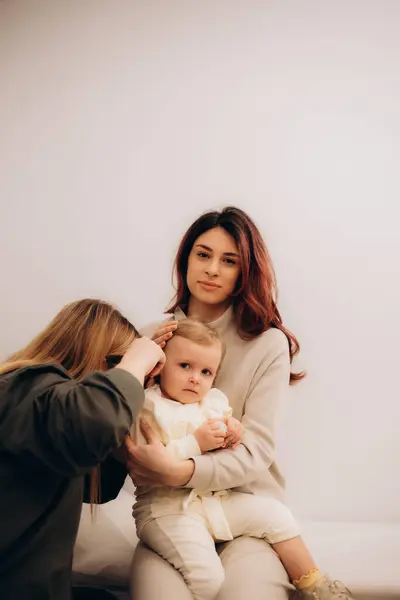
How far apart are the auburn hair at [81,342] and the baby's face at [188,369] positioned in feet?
0.42

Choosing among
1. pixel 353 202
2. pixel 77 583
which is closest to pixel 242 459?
pixel 77 583

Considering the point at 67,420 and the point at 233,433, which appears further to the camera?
the point at 233,433

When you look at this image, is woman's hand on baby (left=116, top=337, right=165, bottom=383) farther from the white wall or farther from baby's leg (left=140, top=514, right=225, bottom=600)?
the white wall

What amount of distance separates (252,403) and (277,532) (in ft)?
1.07

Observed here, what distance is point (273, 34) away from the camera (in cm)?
253

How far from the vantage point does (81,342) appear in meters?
1.57

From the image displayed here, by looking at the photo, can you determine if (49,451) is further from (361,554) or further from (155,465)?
(361,554)

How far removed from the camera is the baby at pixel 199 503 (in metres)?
1.52

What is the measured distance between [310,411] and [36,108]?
1518 mm

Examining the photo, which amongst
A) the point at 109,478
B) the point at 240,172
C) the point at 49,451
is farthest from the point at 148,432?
the point at 240,172

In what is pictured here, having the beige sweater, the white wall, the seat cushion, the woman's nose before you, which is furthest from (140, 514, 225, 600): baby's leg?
the white wall

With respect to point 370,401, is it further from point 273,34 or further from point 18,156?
point 18,156

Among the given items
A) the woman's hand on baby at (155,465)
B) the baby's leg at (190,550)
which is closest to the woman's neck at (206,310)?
the woman's hand on baby at (155,465)

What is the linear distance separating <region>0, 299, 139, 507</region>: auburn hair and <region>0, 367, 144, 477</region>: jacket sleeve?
27cm
